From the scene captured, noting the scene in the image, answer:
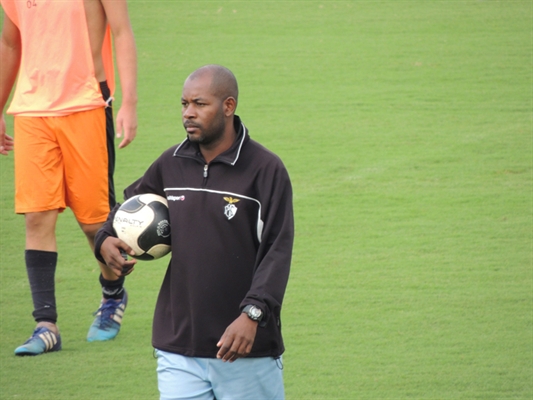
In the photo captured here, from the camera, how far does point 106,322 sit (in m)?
5.80

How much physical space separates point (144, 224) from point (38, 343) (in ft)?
7.06

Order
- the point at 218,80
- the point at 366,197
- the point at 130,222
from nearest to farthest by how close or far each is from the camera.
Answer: the point at 218,80
the point at 130,222
the point at 366,197

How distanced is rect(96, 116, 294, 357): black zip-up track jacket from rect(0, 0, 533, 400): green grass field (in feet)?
5.40

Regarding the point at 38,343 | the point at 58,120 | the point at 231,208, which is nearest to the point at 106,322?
the point at 38,343

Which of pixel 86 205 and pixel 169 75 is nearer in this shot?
pixel 86 205

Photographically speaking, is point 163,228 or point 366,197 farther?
point 366,197

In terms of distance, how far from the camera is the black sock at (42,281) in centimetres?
551

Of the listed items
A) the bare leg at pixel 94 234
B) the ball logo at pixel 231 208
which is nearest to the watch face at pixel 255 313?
the ball logo at pixel 231 208

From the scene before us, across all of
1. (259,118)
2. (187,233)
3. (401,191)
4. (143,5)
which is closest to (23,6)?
(187,233)

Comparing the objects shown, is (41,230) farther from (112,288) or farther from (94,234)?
(112,288)

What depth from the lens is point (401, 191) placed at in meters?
9.05

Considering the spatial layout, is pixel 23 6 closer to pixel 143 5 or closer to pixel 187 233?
pixel 187 233

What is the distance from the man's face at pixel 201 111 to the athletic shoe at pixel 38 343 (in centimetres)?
241

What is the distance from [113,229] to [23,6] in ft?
7.43
